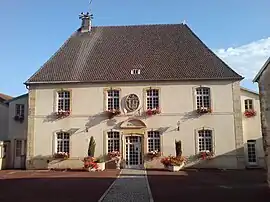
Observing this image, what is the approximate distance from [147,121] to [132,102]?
151 centimetres

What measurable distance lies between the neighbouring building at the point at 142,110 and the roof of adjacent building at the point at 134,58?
0.07m

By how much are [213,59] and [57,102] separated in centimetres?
1038

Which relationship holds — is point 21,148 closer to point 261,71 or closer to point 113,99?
point 113,99

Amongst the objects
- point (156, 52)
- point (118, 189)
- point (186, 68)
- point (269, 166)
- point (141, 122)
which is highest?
point (156, 52)

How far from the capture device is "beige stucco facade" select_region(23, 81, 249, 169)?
1972cm

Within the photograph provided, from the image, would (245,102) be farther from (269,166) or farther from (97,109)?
(269,166)

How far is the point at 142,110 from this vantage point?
20.3 m

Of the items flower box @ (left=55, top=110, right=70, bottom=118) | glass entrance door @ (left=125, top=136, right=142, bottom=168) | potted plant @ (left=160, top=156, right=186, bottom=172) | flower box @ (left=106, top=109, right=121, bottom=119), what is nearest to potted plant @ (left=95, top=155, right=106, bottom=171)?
glass entrance door @ (left=125, top=136, right=142, bottom=168)

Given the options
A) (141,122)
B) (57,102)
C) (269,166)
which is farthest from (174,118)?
(269,166)

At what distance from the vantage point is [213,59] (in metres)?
21.3

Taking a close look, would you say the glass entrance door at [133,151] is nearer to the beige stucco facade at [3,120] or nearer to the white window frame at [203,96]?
the white window frame at [203,96]

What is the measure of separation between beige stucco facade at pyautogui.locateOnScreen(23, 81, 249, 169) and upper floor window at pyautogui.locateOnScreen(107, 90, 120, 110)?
0.91 feet

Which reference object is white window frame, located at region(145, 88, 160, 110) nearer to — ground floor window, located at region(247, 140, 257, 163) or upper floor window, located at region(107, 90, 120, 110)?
upper floor window, located at region(107, 90, 120, 110)

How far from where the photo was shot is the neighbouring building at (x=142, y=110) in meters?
19.8
